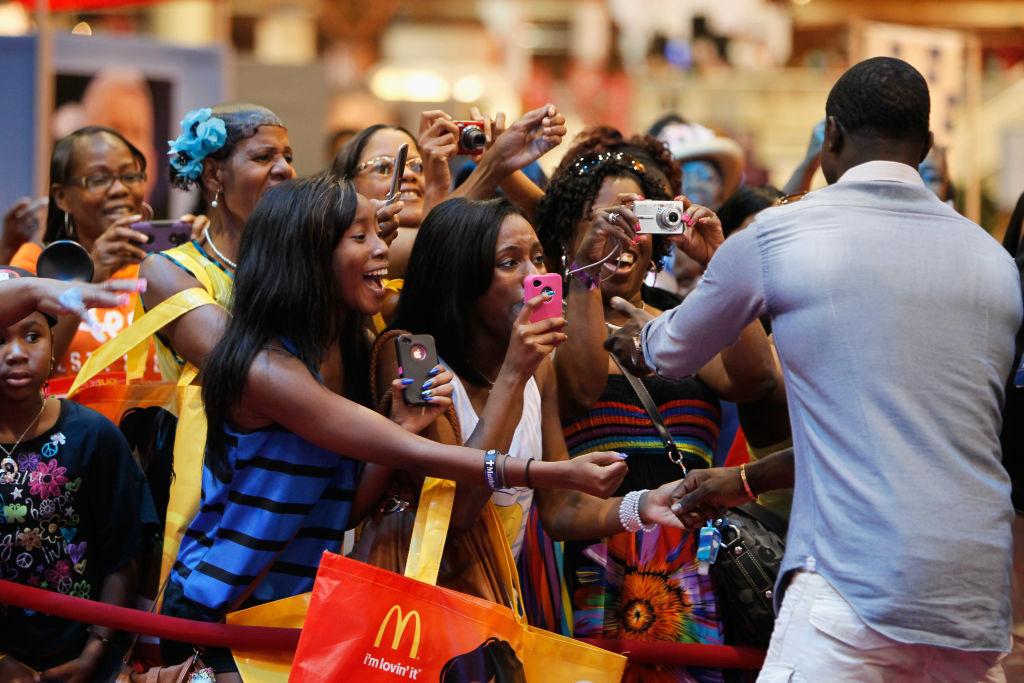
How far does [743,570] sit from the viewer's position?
3.37m

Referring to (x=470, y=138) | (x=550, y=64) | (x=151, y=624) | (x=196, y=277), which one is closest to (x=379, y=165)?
(x=470, y=138)

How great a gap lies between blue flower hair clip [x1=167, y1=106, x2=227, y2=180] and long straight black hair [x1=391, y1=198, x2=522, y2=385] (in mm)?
894

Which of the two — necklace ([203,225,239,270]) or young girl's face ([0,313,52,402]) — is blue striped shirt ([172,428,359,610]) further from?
necklace ([203,225,239,270])

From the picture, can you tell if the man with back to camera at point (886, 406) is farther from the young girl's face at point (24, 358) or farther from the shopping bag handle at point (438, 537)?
the young girl's face at point (24, 358)

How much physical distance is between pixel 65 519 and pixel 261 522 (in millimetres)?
651

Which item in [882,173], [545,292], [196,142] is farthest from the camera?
[196,142]

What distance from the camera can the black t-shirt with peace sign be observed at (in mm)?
3318

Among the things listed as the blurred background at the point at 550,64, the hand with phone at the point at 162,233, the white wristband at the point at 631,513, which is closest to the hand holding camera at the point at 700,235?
the white wristband at the point at 631,513

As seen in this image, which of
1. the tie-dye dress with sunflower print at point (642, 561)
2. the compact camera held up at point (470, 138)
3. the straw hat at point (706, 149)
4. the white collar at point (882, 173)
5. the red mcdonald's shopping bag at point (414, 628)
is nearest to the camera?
the white collar at point (882, 173)

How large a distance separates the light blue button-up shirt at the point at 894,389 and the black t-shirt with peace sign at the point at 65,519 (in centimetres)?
163

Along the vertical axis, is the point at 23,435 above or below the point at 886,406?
below

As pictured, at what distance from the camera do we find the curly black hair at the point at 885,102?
2.77 metres

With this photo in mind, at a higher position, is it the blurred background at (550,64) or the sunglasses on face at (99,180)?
the blurred background at (550,64)

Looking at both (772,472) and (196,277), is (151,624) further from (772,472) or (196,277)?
(772,472)
